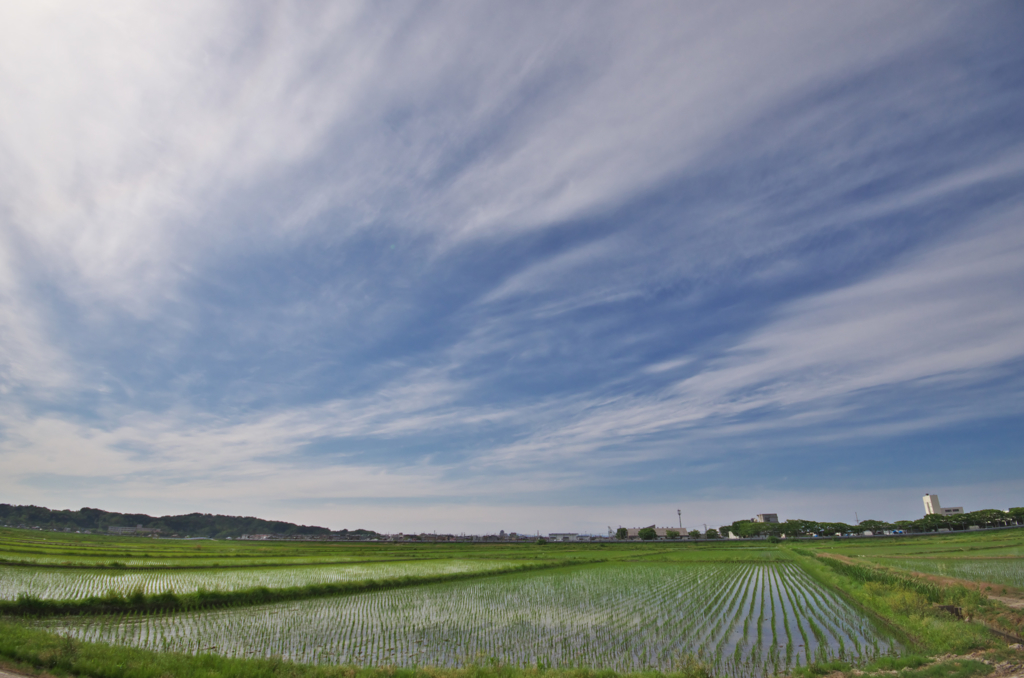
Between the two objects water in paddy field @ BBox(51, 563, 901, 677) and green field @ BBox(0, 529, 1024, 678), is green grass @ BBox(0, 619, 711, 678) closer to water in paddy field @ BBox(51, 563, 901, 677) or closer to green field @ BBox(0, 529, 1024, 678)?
green field @ BBox(0, 529, 1024, 678)

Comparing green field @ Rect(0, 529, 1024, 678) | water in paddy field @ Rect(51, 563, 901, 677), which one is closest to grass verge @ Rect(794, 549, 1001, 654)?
green field @ Rect(0, 529, 1024, 678)

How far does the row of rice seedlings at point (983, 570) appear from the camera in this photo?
28.9 meters

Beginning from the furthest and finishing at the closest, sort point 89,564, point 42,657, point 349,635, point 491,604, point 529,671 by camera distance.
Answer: point 89,564 < point 491,604 < point 349,635 < point 529,671 < point 42,657

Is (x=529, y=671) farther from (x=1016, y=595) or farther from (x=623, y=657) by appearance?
(x=1016, y=595)

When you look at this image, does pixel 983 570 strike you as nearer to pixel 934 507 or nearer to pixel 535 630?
pixel 535 630

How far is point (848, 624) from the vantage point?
21.8 meters

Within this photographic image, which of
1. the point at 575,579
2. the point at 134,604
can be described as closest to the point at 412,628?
the point at 134,604

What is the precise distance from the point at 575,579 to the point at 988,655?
30013 mm

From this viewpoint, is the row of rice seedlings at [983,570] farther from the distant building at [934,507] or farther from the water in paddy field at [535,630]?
the distant building at [934,507]

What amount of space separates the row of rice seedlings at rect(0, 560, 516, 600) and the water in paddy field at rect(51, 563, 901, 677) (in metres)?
5.26

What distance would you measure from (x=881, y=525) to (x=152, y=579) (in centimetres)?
Answer: 17339

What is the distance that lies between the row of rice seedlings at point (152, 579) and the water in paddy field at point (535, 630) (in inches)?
207

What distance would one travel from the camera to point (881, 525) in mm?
138500

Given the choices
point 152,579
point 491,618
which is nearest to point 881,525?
point 491,618
